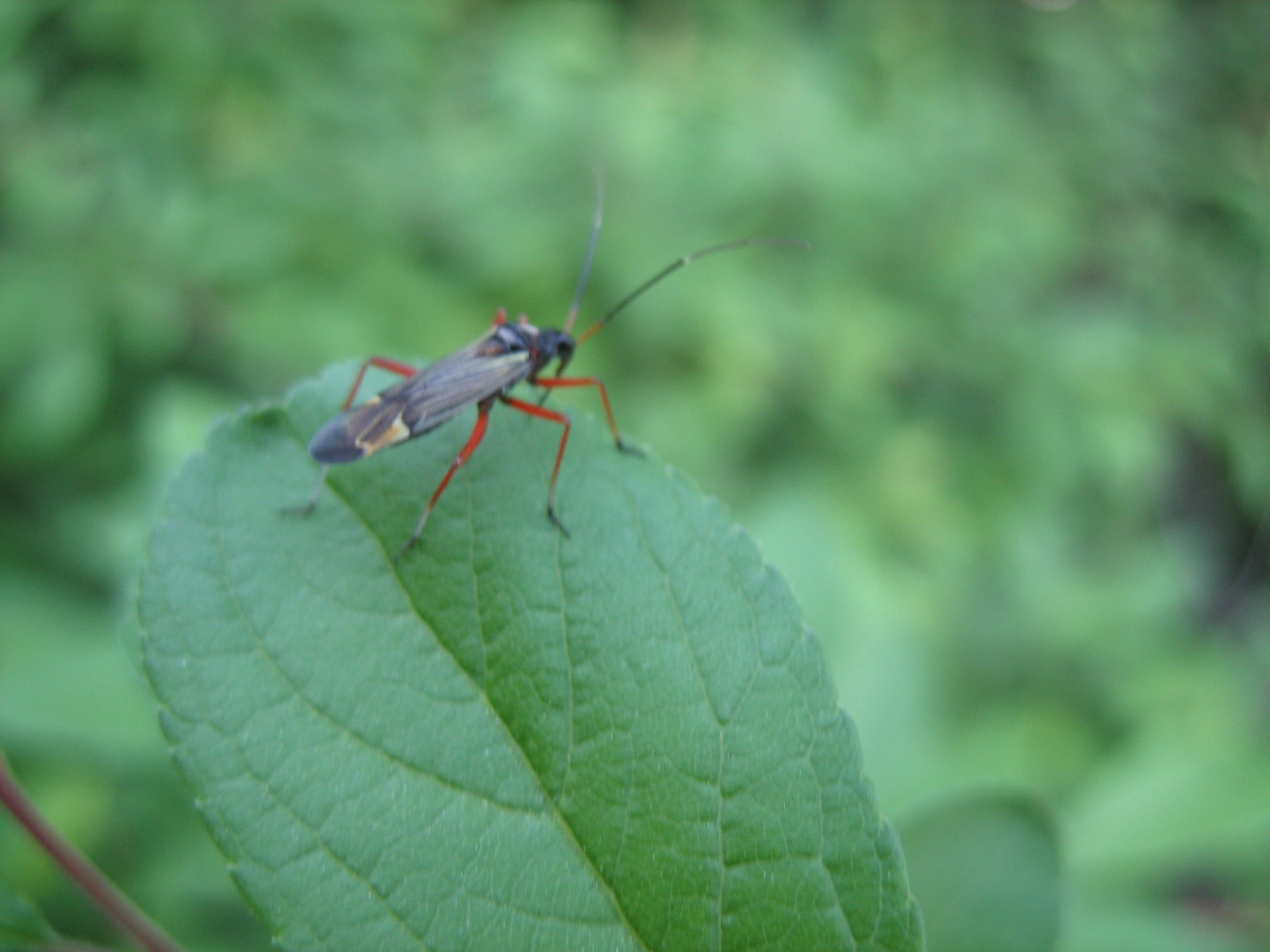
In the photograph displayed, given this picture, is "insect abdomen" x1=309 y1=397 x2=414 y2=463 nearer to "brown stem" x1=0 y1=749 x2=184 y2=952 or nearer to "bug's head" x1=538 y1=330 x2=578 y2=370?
"brown stem" x1=0 y1=749 x2=184 y2=952

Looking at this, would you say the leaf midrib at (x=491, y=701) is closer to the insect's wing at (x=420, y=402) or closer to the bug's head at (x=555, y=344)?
the insect's wing at (x=420, y=402)

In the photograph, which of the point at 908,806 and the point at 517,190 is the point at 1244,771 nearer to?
the point at 908,806

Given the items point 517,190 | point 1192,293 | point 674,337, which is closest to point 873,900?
point 674,337

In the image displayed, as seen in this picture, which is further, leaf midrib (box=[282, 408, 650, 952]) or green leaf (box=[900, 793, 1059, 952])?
green leaf (box=[900, 793, 1059, 952])

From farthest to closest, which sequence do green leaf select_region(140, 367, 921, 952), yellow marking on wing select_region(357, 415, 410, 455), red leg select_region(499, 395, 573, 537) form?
yellow marking on wing select_region(357, 415, 410, 455) < red leg select_region(499, 395, 573, 537) < green leaf select_region(140, 367, 921, 952)

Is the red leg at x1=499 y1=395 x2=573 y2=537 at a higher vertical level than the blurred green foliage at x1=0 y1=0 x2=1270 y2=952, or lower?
lower

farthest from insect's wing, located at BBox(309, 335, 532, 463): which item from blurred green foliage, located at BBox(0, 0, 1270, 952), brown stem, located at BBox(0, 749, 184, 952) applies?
blurred green foliage, located at BBox(0, 0, 1270, 952)

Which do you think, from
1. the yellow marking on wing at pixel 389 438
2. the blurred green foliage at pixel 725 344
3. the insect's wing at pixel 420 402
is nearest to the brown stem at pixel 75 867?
the insect's wing at pixel 420 402
